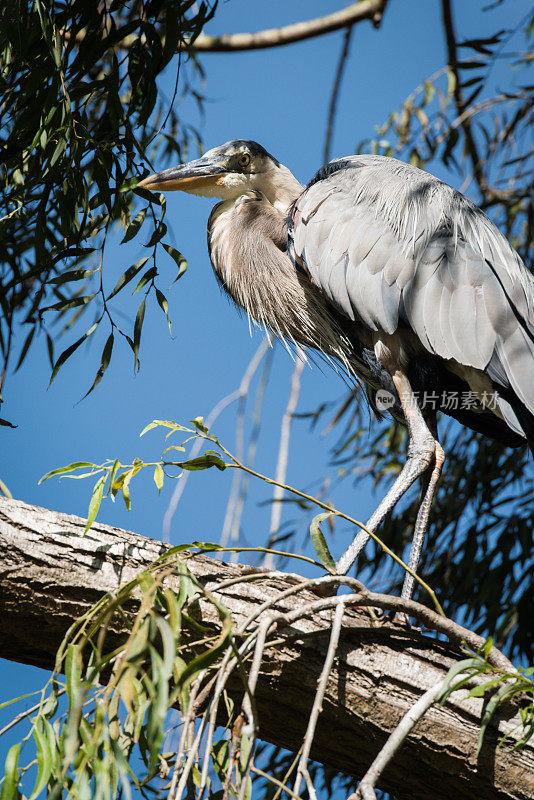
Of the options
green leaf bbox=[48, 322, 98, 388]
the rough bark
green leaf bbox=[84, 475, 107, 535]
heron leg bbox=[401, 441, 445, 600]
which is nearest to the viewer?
green leaf bbox=[84, 475, 107, 535]

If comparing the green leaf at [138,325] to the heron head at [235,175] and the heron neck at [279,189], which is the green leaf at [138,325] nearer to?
the heron head at [235,175]

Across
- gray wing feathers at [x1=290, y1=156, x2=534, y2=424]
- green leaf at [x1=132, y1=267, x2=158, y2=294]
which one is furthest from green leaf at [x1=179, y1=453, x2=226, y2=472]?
gray wing feathers at [x1=290, y1=156, x2=534, y2=424]

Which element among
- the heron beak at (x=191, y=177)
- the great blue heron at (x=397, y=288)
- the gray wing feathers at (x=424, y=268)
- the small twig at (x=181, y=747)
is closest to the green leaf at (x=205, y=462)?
the small twig at (x=181, y=747)

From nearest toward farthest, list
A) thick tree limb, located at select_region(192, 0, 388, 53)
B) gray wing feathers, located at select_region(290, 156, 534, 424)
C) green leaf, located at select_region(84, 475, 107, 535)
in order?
green leaf, located at select_region(84, 475, 107, 535) → gray wing feathers, located at select_region(290, 156, 534, 424) → thick tree limb, located at select_region(192, 0, 388, 53)

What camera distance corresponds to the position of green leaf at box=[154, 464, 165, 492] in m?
1.23

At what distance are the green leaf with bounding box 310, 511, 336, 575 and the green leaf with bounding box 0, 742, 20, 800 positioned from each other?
56 centimetres

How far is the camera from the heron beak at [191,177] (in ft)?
8.04

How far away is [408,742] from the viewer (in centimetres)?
132

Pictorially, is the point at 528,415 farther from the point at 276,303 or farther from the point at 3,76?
the point at 3,76

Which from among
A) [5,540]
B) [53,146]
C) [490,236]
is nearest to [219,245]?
[490,236]

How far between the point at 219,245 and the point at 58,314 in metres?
0.63

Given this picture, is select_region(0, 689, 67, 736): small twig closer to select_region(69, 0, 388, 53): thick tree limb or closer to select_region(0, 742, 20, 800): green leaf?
select_region(0, 742, 20, 800): green leaf

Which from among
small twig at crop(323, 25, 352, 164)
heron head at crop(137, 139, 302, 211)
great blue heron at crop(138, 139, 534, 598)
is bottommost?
great blue heron at crop(138, 139, 534, 598)

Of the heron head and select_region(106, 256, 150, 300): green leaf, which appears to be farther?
the heron head
